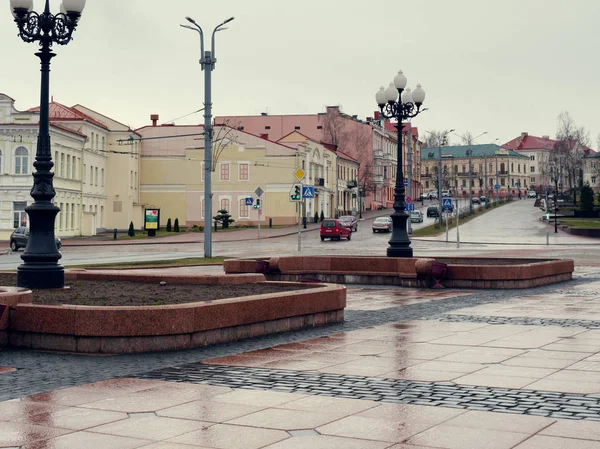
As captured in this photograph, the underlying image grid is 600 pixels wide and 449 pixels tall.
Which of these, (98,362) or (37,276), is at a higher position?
(37,276)

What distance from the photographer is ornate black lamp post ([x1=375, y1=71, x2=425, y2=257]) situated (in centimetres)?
2602

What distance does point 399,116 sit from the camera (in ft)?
91.0

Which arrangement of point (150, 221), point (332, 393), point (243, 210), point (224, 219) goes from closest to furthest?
point (332, 393)
point (150, 221)
point (224, 219)
point (243, 210)

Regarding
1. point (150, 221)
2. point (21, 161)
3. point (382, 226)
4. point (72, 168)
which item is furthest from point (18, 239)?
point (382, 226)

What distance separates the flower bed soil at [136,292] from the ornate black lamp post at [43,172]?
0.54m

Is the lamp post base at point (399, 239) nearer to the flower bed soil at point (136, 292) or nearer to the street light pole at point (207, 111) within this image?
the flower bed soil at point (136, 292)

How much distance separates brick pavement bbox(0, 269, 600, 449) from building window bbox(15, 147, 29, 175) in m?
55.8

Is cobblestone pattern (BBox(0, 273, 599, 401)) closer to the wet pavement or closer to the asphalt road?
the wet pavement

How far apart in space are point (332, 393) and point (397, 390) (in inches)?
25.3

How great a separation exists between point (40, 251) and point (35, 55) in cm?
350

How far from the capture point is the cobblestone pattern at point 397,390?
26.0 feet

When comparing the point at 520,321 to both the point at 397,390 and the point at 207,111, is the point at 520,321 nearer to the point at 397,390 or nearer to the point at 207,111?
the point at 397,390

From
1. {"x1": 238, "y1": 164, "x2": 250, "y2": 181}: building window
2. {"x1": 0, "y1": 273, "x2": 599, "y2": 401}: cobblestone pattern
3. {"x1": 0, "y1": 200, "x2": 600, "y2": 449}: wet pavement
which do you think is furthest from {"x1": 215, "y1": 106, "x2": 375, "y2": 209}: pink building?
{"x1": 0, "y1": 200, "x2": 600, "y2": 449}: wet pavement

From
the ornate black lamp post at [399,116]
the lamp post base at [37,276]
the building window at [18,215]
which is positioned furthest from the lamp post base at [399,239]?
the building window at [18,215]
